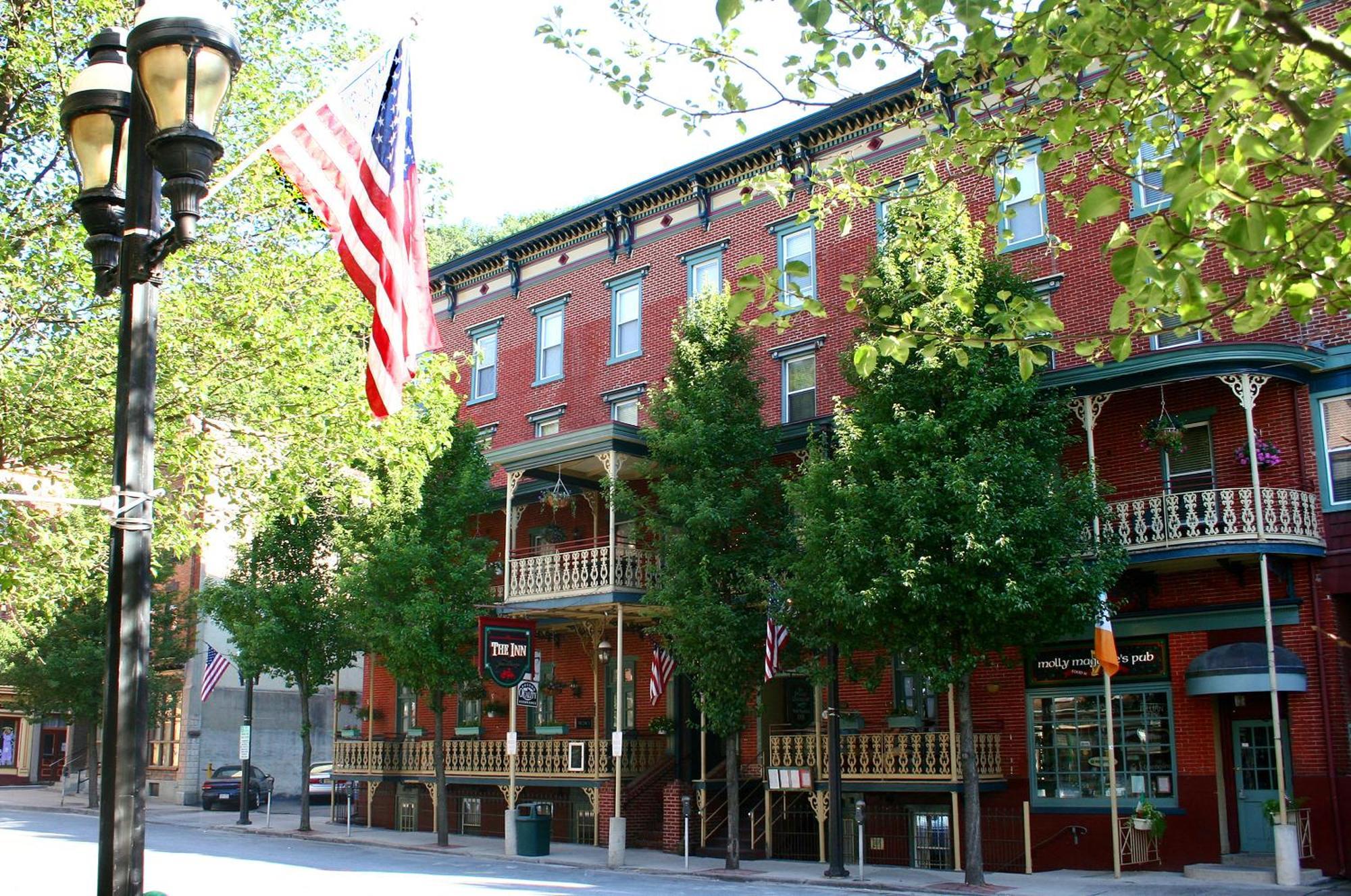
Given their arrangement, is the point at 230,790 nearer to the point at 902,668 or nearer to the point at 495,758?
the point at 495,758

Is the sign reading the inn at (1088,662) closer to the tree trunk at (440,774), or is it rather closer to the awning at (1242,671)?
the awning at (1242,671)

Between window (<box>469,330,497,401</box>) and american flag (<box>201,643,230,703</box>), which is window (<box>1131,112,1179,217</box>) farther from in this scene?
american flag (<box>201,643,230,703</box>)

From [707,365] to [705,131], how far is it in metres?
15.2

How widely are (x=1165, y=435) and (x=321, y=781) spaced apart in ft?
109

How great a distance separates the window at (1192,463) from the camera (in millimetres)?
22562

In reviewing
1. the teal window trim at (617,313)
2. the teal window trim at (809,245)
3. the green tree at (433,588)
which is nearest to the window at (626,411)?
the teal window trim at (617,313)

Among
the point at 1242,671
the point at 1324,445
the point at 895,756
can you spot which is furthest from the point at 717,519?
the point at 1324,445

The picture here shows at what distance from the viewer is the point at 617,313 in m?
33.7

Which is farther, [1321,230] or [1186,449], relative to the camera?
[1186,449]

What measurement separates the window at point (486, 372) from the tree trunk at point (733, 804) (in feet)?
52.7

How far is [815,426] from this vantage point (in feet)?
84.9

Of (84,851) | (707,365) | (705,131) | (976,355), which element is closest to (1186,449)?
(976,355)

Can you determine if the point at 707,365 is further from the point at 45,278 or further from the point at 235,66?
the point at 235,66

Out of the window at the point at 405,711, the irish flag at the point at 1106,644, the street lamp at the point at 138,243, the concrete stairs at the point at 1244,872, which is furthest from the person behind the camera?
the window at the point at 405,711
